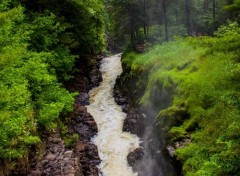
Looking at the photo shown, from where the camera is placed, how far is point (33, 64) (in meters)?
22.0

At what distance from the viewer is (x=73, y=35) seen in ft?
116

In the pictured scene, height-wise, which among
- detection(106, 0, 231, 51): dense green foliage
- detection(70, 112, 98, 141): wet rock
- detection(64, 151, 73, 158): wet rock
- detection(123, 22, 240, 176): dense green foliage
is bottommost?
detection(70, 112, 98, 141): wet rock

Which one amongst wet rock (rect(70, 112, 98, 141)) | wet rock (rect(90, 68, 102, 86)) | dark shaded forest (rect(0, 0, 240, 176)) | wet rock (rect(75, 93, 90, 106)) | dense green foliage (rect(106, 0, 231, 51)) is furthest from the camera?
dense green foliage (rect(106, 0, 231, 51))

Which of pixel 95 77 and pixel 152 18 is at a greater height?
pixel 152 18

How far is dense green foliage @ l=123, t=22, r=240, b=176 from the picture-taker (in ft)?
34.8

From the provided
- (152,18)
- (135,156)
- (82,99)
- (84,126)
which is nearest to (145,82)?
Answer: (84,126)

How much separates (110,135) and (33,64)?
9079mm

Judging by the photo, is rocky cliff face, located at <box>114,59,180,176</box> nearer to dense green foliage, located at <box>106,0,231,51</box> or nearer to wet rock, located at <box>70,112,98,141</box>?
wet rock, located at <box>70,112,98,141</box>

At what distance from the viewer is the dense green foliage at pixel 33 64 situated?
15250mm

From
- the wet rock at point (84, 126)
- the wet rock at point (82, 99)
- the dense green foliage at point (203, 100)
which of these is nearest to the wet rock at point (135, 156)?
the dense green foliage at point (203, 100)

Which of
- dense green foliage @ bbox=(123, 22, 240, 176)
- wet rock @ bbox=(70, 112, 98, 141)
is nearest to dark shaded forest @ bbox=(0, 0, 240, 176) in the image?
dense green foliage @ bbox=(123, 22, 240, 176)

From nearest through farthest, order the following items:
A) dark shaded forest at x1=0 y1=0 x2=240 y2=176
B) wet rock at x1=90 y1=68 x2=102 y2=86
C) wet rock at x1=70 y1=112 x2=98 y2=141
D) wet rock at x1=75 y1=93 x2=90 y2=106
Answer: dark shaded forest at x1=0 y1=0 x2=240 y2=176 → wet rock at x1=70 y1=112 x2=98 y2=141 → wet rock at x1=75 y1=93 x2=90 y2=106 → wet rock at x1=90 y1=68 x2=102 y2=86

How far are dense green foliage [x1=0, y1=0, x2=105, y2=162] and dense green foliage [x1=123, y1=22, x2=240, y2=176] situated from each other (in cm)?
801

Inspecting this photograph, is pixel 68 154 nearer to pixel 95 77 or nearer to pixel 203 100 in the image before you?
pixel 203 100
